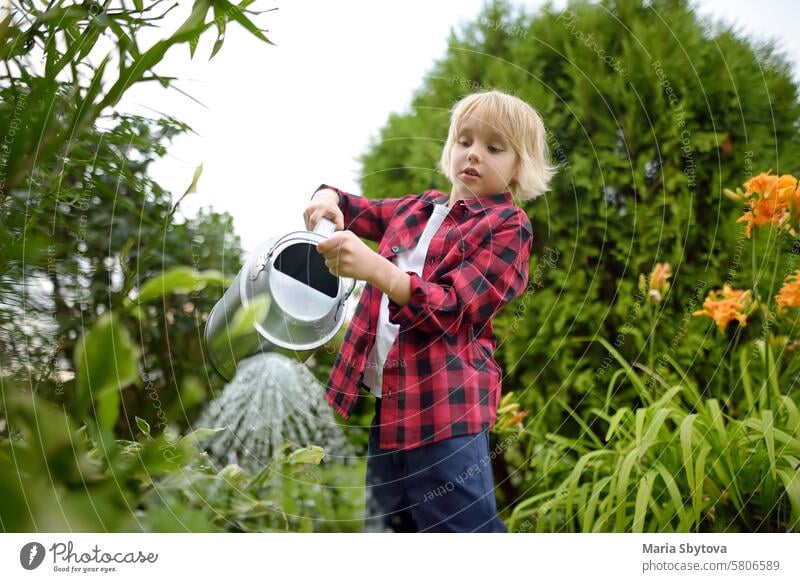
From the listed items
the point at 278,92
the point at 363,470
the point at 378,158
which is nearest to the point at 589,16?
the point at 378,158

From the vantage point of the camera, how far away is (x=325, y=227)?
0.82 metres

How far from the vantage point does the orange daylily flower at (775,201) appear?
97 centimetres

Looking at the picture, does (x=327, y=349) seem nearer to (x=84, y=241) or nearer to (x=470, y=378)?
(x=470, y=378)

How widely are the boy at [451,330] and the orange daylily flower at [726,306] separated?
1.22 feet

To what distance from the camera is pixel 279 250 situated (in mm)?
769

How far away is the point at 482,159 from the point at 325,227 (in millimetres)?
195

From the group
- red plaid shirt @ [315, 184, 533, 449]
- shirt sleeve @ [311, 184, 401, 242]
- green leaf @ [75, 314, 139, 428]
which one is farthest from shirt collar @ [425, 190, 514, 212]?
green leaf @ [75, 314, 139, 428]

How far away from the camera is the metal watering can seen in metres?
0.77

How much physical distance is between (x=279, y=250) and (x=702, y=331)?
742 mm

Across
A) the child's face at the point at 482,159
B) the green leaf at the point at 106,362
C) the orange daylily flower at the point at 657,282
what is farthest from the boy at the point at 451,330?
the green leaf at the point at 106,362

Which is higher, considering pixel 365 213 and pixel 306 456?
pixel 365 213

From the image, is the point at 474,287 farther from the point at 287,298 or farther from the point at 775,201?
the point at 775,201

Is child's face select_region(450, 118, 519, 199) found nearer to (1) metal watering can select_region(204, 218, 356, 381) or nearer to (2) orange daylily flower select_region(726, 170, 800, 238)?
(1) metal watering can select_region(204, 218, 356, 381)

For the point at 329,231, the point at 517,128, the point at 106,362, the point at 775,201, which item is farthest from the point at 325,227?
the point at 775,201
